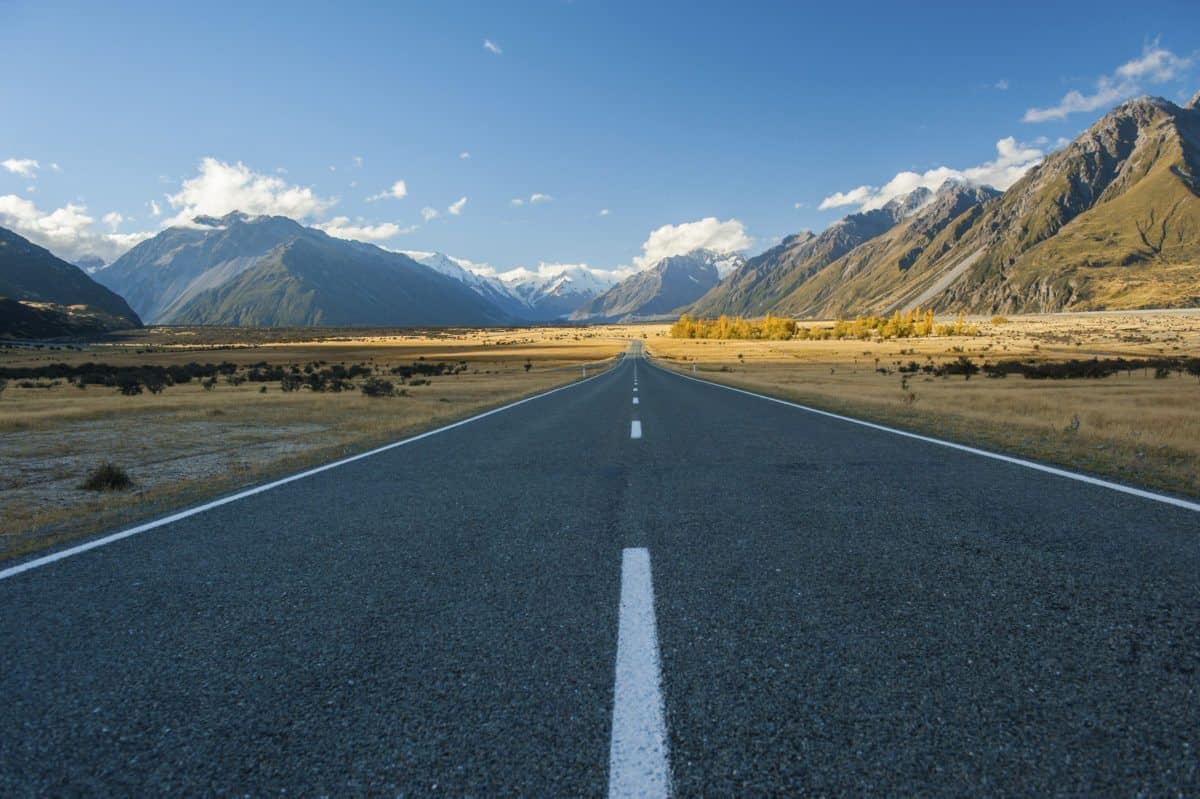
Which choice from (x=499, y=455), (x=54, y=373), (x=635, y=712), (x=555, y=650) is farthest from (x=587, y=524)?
(x=54, y=373)

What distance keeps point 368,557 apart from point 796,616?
313 cm

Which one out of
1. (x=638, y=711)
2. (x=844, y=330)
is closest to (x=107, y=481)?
(x=638, y=711)

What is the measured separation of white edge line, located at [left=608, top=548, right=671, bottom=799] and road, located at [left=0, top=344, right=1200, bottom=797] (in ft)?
0.05

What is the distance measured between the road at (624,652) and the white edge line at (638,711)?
0.05 ft

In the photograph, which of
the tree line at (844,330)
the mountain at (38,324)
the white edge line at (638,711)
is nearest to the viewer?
the white edge line at (638,711)

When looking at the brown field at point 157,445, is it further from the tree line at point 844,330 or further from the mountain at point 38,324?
the tree line at point 844,330

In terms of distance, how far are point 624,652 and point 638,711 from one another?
1.53ft

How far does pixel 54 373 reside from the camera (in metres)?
39.0

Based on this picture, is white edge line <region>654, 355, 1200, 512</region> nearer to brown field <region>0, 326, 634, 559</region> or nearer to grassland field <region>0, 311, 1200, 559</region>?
grassland field <region>0, 311, 1200, 559</region>

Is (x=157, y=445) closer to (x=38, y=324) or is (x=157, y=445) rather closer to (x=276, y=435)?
(x=276, y=435)

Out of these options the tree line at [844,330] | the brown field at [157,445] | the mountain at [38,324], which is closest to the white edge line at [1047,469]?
the brown field at [157,445]

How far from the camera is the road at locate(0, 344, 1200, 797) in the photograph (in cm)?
206

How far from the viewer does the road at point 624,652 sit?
6.77 ft

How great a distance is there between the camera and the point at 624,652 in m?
2.80
